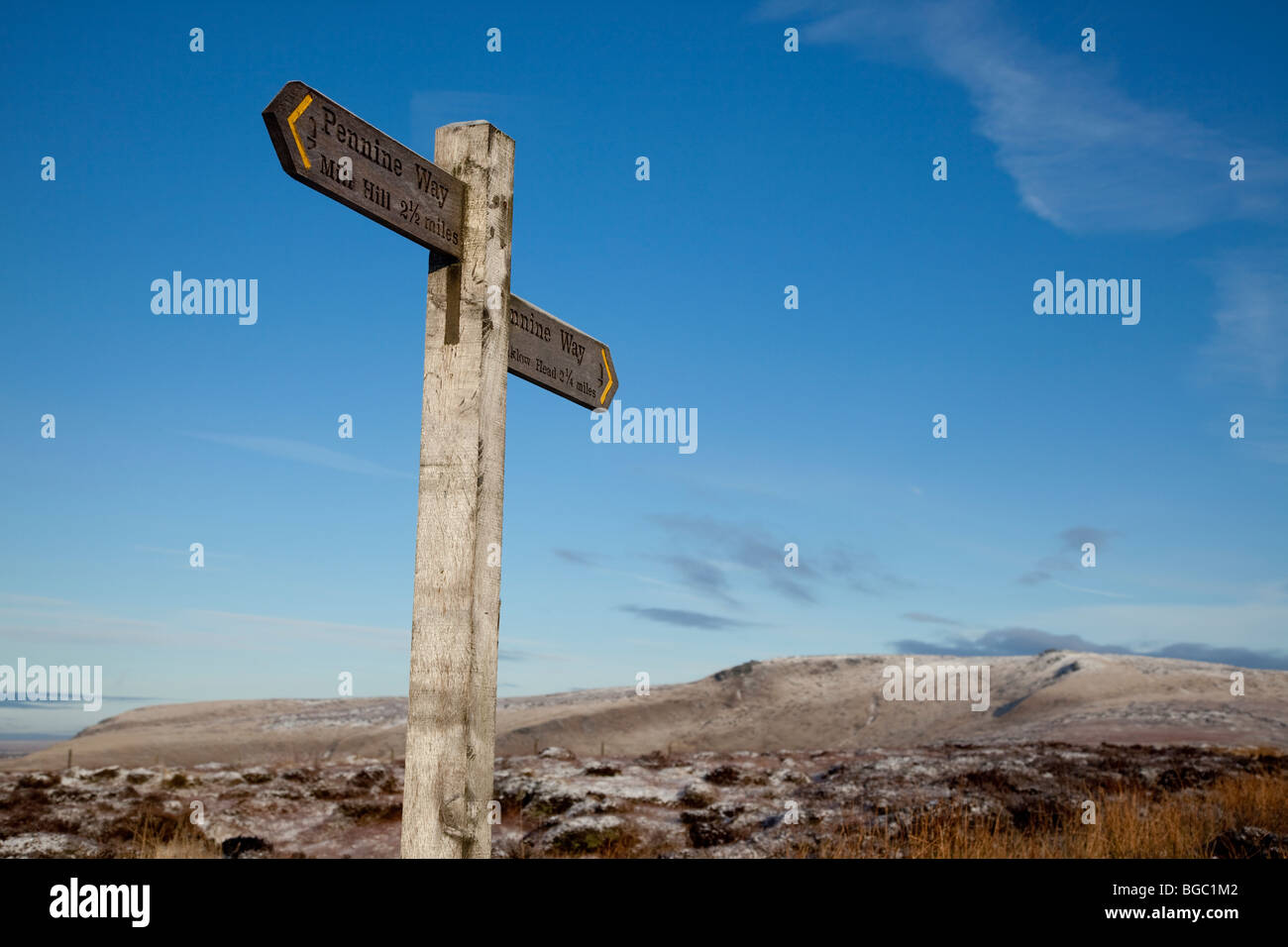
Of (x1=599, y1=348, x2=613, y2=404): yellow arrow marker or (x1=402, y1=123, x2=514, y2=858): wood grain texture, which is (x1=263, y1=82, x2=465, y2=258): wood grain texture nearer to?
(x1=402, y1=123, x2=514, y2=858): wood grain texture

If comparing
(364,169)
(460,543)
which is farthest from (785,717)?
(364,169)

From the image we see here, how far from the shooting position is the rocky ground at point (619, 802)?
1229 cm

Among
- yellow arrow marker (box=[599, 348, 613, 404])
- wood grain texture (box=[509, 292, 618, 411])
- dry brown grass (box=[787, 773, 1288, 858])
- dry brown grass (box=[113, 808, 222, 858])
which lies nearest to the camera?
wood grain texture (box=[509, 292, 618, 411])

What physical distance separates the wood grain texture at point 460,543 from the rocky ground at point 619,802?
6.28m

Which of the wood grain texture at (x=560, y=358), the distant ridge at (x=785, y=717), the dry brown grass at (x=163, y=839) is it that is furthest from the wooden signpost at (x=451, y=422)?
the distant ridge at (x=785, y=717)

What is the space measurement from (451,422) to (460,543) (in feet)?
1.65

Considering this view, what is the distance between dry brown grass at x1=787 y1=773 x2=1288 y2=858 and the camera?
9.27m

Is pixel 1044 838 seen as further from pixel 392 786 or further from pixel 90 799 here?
pixel 90 799

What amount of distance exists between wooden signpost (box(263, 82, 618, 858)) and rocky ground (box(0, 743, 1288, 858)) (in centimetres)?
631

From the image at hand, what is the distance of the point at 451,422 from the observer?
3.88 metres

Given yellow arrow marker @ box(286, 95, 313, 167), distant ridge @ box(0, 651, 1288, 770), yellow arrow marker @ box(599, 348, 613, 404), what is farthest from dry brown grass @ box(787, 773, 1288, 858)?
distant ridge @ box(0, 651, 1288, 770)
